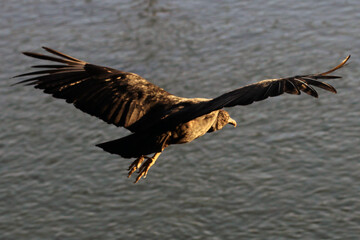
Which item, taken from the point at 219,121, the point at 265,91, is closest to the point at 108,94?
the point at 219,121

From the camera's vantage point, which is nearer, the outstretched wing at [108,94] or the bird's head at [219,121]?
the outstretched wing at [108,94]

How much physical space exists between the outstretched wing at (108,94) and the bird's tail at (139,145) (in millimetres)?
217

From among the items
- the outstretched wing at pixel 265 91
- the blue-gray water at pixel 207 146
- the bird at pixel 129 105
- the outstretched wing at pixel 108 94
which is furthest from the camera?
the blue-gray water at pixel 207 146

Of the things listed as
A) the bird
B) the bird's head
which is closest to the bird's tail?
the bird

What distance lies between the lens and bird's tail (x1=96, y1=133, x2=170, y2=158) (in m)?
10.8

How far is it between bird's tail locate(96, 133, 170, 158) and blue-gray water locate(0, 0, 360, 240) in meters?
16.5

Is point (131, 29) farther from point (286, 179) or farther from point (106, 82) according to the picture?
point (106, 82)

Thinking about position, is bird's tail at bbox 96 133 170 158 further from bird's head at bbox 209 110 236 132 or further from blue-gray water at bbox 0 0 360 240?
blue-gray water at bbox 0 0 360 240

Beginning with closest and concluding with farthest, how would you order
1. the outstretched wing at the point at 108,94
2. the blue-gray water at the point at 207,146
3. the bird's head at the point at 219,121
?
the outstretched wing at the point at 108,94
the bird's head at the point at 219,121
the blue-gray water at the point at 207,146

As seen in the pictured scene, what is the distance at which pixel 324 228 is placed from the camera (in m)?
26.8

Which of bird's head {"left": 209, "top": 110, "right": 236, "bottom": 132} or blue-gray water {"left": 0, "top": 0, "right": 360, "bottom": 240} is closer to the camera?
bird's head {"left": 209, "top": 110, "right": 236, "bottom": 132}

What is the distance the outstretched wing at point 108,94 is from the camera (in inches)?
434

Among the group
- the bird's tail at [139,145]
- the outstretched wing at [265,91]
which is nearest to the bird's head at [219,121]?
the bird's tail at [139,145]

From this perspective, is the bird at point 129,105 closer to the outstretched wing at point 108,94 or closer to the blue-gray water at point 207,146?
the outstretched wing at point 108,94
